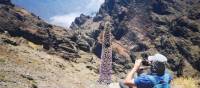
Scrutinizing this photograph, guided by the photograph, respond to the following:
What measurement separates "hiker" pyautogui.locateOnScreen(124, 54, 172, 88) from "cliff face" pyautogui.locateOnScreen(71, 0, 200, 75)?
5613 cm

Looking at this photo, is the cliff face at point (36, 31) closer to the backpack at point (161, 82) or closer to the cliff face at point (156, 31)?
the cliff face at point (156, 31)

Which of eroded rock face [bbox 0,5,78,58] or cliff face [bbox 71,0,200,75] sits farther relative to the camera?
cliff face [bbox 71,0,200,75]

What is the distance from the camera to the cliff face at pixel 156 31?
69.7m

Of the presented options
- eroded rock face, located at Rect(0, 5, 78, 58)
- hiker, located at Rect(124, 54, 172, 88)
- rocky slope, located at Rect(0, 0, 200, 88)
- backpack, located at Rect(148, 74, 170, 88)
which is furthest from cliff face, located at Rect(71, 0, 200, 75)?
hiker, located at Rect(124, 54, 172, 88)

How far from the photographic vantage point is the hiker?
725cm

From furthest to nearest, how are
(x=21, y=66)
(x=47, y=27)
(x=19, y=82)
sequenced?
(x=47, y=27), (x=21, y=66), (x=19, y=82)

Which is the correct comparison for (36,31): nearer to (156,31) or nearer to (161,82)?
(156,31)

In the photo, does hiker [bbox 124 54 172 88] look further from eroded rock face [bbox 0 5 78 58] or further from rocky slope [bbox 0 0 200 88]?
eroded rock face [bbox 0 5 78 58]

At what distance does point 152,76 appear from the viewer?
24.0ft

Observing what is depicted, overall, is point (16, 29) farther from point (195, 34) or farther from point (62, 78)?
point (195, 34)

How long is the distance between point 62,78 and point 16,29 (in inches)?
821

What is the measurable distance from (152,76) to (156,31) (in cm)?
7569

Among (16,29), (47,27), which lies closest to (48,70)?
(16,29)

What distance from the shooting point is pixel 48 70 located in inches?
1754
